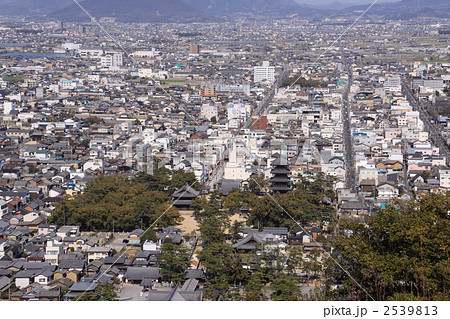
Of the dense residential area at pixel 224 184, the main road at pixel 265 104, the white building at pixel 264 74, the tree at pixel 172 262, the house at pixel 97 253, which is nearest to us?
the dense residential area at pixel 224 184

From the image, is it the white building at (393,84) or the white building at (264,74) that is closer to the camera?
the white building at (393,84)

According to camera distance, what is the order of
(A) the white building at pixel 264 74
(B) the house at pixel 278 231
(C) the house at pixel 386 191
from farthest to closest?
Answer: 1. (A) the white building at pixel 264 74
2. (C) the house at pixel 386 191
3. (B) the house at pixel 278 231

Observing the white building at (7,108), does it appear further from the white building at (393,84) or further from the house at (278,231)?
the white building at (393,84)

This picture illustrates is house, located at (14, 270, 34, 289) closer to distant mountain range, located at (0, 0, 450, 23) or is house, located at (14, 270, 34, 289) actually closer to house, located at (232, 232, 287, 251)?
house, located at (232, 232, 287, 251)

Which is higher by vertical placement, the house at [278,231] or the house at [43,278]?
the house at [278,231]

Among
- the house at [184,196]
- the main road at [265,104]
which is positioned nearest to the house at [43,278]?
the house at [184,196]

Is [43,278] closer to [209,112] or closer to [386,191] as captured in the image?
[386,191]
